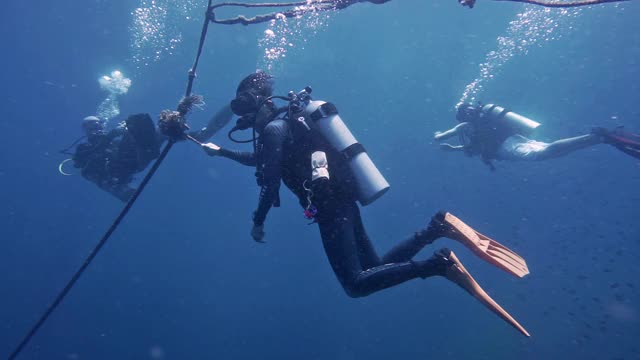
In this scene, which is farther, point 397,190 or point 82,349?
point 82,349

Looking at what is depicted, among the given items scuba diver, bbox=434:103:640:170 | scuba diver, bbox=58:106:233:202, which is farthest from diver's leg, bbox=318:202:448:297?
scuba diver, bbox=434:103:640:170

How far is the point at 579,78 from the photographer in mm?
33344

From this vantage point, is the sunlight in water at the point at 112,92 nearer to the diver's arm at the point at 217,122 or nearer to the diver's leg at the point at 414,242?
the diver's arm at the point at 217,122

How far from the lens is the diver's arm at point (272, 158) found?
12.9 feet

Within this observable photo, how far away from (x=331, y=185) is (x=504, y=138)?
326 inches

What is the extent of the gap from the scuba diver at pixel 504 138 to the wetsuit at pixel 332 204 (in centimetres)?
744

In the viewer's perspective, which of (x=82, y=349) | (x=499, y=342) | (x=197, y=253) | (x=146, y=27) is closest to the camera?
(x=499, y=342)

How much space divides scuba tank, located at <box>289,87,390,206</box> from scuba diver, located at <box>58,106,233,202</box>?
17.4 feet

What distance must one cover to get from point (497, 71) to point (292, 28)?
66.2 feet

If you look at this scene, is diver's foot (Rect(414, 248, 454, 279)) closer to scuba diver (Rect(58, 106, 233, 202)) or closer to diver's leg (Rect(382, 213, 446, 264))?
diver's leg (Rect(382, 213, 446, 264))

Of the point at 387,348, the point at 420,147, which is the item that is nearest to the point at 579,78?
the point at 420,147

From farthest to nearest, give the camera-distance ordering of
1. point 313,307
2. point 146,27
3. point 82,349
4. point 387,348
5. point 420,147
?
point 146,27 → point 82,349 → point 420,147 → point 313,307 → point 387,348

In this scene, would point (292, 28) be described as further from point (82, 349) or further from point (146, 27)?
point (82, 349)

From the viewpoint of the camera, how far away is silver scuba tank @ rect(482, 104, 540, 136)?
10.2 meters
